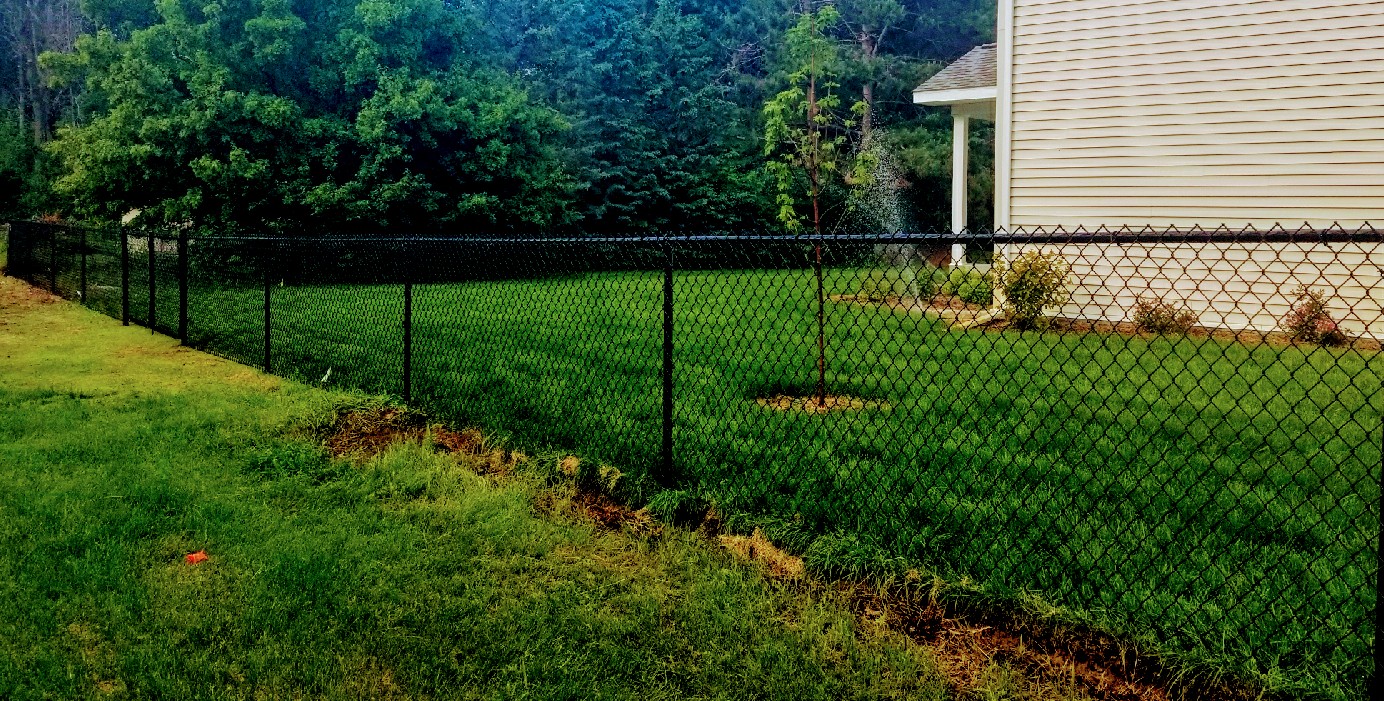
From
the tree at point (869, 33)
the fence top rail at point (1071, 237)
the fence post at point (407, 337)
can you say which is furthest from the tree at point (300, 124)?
the fence top rail at point (1071, 237)

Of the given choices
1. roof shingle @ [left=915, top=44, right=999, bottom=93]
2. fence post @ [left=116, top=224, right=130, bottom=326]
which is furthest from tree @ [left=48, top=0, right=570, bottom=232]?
roof shingle @ [left=915, top=44, right=999, bottom=93]

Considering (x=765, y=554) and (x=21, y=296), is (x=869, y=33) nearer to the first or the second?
(x=21, y=296)

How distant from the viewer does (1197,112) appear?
821 cm

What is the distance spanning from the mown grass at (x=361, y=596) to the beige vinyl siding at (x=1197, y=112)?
22.2 feet

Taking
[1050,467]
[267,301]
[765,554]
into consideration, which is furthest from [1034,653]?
[267,301]

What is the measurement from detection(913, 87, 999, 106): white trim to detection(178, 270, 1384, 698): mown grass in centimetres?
460

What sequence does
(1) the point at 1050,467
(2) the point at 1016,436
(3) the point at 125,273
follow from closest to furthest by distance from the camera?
(1) the point at 1050,467 → (2) the point at 1016,436 → (3) the point at 125,273

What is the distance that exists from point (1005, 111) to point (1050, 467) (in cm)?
604

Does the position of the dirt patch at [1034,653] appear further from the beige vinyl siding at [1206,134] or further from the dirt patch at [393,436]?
the beige vinyl siding at [1206,134]

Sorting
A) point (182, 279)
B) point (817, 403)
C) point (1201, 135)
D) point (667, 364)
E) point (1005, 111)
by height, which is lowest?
point (817, 403)

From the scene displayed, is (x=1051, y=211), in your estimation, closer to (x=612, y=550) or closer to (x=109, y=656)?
(x=612, y=550)

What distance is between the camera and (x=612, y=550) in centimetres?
343

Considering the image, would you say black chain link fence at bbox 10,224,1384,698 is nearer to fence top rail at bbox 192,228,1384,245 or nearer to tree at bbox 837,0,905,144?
fence top rail at bbox 192,228,1384,245

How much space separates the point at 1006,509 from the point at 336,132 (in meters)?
14.5
